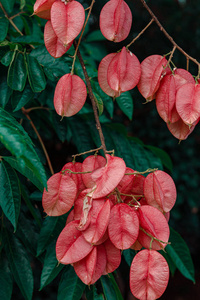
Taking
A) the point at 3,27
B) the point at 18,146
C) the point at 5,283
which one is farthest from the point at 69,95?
the point at 5,283

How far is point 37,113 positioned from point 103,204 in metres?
0.62

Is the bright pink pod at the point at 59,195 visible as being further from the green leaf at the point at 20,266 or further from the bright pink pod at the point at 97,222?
the green leaf at the point at 20,266

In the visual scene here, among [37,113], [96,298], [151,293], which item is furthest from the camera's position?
[37,113]

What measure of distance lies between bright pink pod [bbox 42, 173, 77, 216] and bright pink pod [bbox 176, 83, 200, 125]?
0.23m

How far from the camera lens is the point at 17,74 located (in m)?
0.74

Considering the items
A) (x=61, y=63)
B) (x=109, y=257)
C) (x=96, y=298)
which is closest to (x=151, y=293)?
(x=109, y=257)

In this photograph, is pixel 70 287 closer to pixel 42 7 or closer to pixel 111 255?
pixel 111 255

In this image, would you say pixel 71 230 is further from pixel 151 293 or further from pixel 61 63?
pixel 61 63

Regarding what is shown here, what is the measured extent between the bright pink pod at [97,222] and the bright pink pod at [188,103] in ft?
0.66

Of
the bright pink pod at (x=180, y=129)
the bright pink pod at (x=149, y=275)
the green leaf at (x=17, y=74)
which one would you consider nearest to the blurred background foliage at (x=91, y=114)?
the green leaf at (x=17, y=74)

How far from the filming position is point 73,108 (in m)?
0.61

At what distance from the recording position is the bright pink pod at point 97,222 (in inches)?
19.9

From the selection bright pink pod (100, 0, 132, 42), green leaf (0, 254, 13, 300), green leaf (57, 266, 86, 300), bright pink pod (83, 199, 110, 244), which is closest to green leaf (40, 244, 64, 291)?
green leaf (57, 266, 86, 300)

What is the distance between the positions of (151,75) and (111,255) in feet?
1.07
